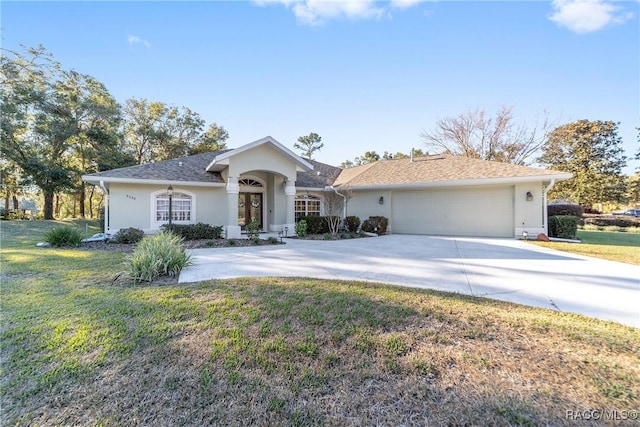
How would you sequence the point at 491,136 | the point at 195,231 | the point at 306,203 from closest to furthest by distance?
the point at 195,231, the point at 306,203, the point at 491,136

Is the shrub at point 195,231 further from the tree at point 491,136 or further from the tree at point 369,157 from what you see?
the tree at point 369,157

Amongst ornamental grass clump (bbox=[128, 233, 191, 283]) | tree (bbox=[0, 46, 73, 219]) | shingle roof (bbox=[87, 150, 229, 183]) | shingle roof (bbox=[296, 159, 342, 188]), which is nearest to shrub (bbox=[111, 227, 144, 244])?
shingle roof (bbox=[87, 150, 229, 183])

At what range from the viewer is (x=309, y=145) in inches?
1619

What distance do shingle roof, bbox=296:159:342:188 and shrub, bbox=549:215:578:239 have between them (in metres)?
12.2

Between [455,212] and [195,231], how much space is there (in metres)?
13.2

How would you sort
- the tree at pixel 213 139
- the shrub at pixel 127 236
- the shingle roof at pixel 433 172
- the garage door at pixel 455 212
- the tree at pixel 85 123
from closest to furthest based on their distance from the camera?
the shrub at pixel 127 236, the shingle roof at pixel 433 172, the garage door at pixel 455 212, the tree at pixel 85 123, the tree at pixel 213 139

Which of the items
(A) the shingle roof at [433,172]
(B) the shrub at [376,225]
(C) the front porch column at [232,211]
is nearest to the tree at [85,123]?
(C) the front porch column at [232,211]

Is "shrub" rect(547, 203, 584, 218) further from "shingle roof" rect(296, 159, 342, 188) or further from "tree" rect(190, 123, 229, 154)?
"tree" rect(190, 123, 229, 154)

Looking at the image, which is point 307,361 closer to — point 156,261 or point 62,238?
point 156,261

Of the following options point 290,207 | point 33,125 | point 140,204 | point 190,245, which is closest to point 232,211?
point 190,245

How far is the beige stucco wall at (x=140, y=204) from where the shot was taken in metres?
12.6

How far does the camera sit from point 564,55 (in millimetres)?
13062

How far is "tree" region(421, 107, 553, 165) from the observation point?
26.6 meters

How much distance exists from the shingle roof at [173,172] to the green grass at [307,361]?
9.43 metres
